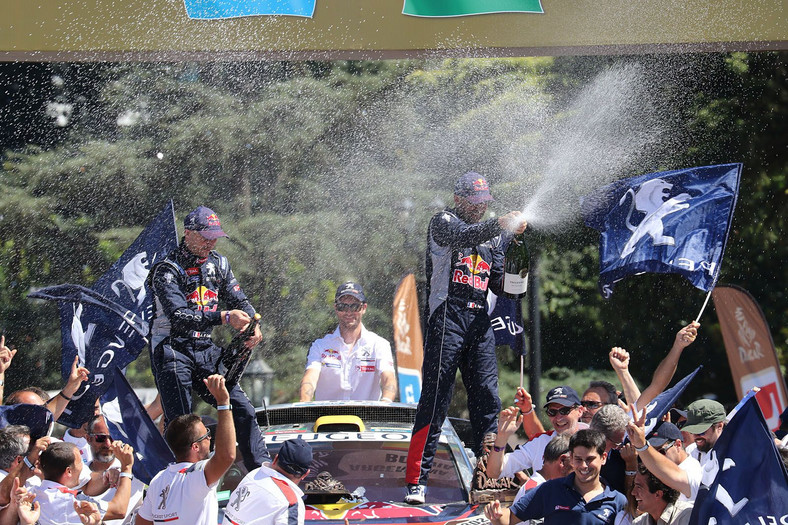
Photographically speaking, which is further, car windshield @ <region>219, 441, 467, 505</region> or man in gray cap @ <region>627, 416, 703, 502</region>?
car windshield @ <region>219, 441, 467, 505</region>

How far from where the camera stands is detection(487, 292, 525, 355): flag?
8.04m

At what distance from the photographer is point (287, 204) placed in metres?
14.6

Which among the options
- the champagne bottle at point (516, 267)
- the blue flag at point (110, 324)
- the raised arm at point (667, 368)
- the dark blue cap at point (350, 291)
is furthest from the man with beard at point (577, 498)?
the dark blue cap at point (350, 291)

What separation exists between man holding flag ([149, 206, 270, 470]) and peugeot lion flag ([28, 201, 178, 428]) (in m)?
0.55

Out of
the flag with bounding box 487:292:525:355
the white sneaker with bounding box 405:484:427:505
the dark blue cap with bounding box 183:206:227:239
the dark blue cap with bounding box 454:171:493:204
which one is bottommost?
the white sneaker with bounding box 405:484:427:505

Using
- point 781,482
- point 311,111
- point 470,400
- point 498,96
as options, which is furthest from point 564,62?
point 781,482

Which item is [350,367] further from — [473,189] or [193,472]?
[193,472]

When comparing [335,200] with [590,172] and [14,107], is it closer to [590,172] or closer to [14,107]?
[590,172]

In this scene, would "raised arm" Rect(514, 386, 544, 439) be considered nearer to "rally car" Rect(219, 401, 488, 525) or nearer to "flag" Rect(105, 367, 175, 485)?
"rally car" Rect(219, 401, 488, 525)

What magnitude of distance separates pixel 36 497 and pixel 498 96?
950cm

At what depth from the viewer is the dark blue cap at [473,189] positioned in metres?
7.09

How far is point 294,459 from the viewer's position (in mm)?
4930

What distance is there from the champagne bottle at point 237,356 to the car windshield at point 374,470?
1.60 feet

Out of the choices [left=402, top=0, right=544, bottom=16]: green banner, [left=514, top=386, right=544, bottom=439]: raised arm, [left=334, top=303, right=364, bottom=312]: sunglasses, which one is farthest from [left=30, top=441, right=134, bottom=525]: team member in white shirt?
[left=402, top=0, right=544, bottom=16]: green banner
